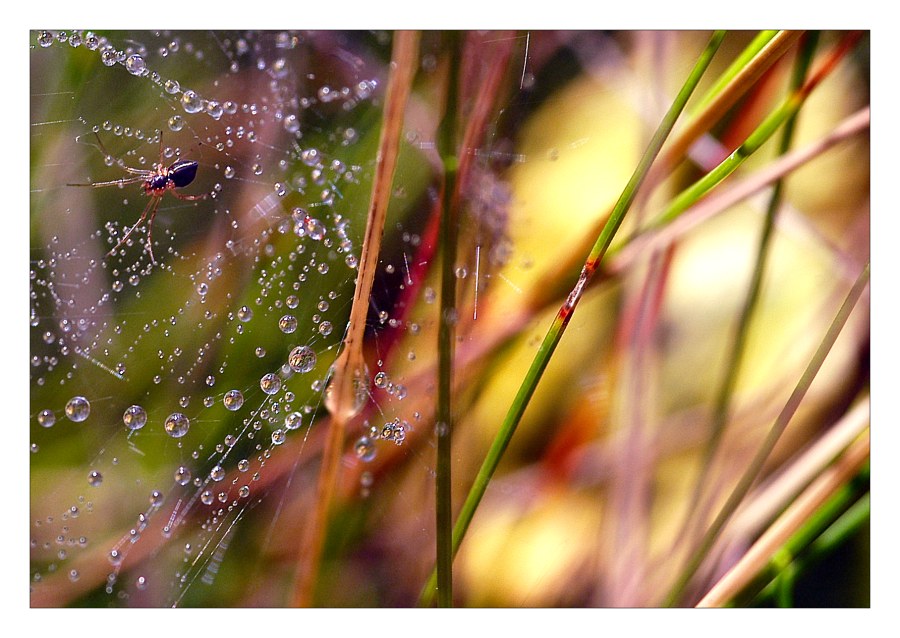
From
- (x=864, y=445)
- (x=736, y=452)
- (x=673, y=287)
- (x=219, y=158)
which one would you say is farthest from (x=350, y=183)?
(x=864, y=445)

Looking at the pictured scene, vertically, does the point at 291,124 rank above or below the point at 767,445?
above

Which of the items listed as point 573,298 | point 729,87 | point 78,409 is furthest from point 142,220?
point 729,87

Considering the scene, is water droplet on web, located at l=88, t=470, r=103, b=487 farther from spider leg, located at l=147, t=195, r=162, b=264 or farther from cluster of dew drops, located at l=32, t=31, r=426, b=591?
spider leg, located at l=147, t=195, r=162, b=264

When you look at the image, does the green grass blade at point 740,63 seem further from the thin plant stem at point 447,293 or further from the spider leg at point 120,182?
the spider leg at point 120,182

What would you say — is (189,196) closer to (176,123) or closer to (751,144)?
(176,123)


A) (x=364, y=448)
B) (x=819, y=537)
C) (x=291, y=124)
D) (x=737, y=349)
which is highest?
(x=291, y=124)

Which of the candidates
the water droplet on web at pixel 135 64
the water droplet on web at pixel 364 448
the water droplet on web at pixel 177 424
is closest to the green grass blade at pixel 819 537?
→ the water droplet on web at pixel 364 448
